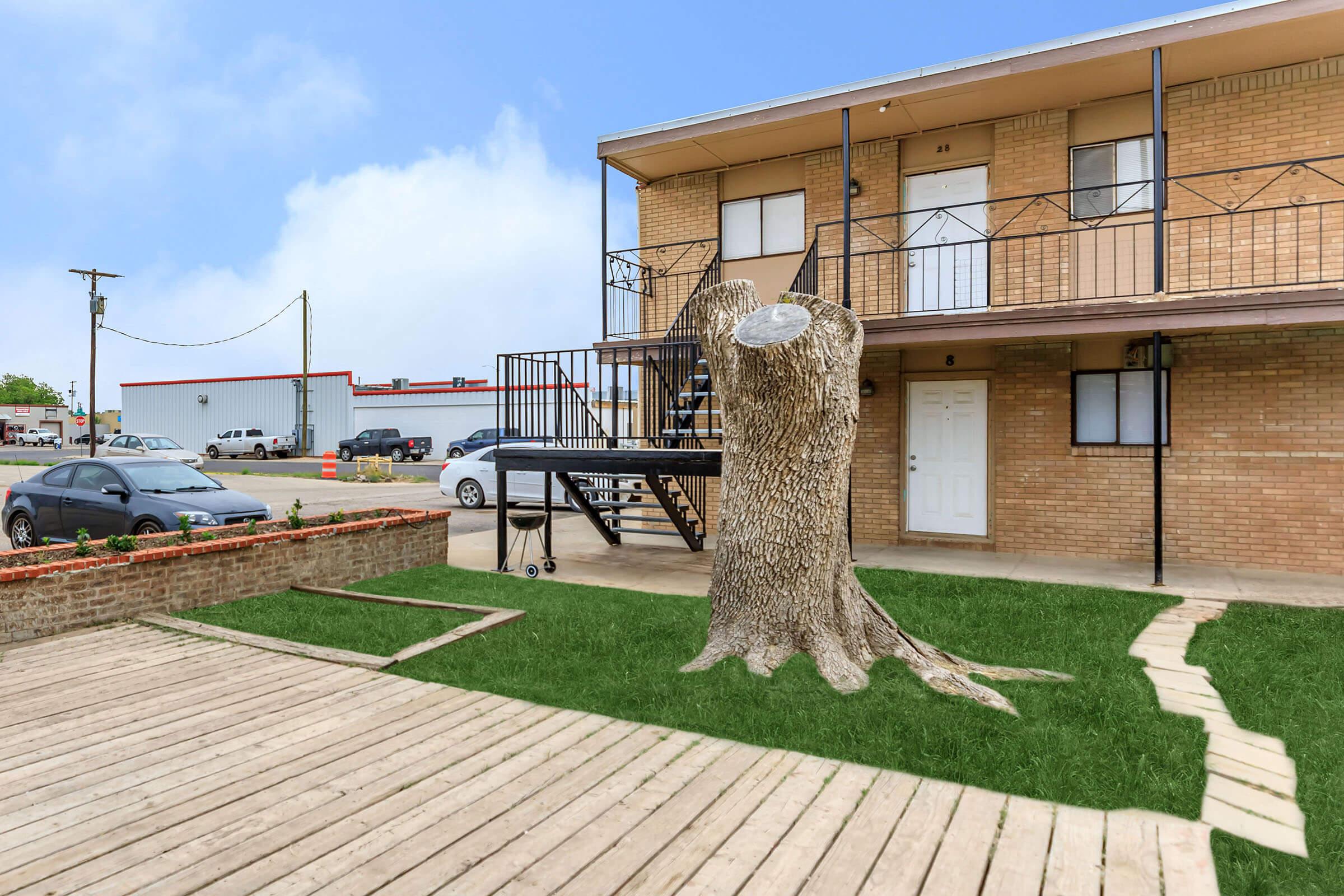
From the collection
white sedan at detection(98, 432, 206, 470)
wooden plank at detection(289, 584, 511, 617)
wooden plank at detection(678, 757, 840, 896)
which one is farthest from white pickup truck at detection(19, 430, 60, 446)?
wooden plank at detection(678, 757, 840, 896)

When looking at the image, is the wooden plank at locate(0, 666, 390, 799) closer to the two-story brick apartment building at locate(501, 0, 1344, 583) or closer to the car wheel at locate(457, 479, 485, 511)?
the two-story brick apartment building at locate(501, 0, 1344, 583)

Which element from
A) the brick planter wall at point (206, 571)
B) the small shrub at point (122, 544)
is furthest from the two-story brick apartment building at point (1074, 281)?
the small shrub at point (122, 544)

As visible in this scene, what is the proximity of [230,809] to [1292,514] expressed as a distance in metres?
10.4

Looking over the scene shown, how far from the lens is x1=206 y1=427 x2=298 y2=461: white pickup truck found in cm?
3984

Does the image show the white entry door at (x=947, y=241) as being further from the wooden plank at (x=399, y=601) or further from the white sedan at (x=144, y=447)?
the white sedan at (x=144, y=447)

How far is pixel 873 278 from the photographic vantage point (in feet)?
36.9

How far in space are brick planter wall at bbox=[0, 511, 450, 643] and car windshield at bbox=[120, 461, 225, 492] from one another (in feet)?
8.82

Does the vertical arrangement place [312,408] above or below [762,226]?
below

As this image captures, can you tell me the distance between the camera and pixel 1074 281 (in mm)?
10016

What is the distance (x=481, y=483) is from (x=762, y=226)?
25.8 ft

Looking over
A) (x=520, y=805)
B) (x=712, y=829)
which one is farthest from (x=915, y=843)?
(x=520, y=805)

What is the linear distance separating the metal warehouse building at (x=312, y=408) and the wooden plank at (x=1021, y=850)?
3512 centimetres

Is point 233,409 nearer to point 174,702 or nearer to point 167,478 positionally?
point 167,478

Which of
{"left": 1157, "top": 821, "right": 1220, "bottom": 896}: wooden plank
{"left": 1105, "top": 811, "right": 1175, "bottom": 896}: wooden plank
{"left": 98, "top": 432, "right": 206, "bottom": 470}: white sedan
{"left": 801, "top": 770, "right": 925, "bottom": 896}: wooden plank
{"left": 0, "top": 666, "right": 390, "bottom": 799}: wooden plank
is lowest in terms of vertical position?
{"left": 1157, "top": 821, "right": 1220, "bottom": 896}: wooden plank
